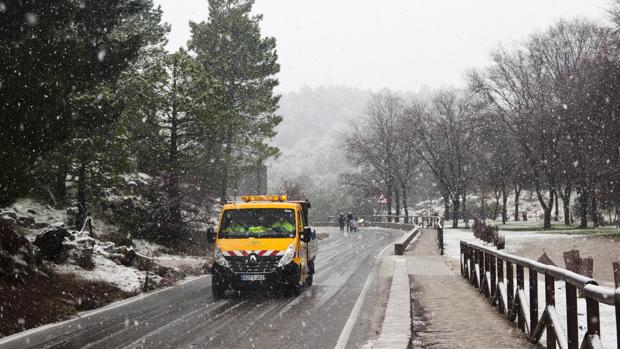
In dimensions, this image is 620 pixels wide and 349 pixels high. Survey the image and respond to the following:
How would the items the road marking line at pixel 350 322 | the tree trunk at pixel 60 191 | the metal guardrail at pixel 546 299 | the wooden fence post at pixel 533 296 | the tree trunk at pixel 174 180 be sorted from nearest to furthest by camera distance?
the metal guardrail at pixel 546 299 < the wooden fence post at pixel 533 296 < the road marking line at pixel 350 322 < the tree trunk at pixel 60 191 < the tree trunk at pixel 174 180

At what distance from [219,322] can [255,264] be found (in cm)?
291

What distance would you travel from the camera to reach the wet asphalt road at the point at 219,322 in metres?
8.60

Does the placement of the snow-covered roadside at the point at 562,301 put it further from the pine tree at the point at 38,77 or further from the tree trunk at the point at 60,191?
the tree trunk at the point at 60,191

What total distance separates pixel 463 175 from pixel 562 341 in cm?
6203

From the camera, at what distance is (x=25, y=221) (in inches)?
747

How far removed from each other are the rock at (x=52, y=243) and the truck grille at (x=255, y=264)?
163 inches

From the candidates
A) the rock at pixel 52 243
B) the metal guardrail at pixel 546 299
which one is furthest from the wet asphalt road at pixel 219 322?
the rock at pixel 52 243

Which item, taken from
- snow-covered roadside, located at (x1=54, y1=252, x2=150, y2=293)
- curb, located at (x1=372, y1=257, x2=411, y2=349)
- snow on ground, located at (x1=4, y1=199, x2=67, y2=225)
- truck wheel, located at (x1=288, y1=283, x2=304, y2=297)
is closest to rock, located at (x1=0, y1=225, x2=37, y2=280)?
snow-covered roadside, located at (x1=54, y1=252, x2=150, y2=293)

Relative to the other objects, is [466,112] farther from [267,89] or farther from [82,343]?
[82,343]

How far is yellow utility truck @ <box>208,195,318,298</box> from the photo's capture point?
42.7 ft

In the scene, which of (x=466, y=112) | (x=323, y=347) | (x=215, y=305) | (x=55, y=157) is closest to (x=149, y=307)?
(x=215, y=305)

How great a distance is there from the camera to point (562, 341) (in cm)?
592

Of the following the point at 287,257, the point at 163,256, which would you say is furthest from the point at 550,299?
the point at 163,256

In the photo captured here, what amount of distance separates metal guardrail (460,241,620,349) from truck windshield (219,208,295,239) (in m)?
4.16
